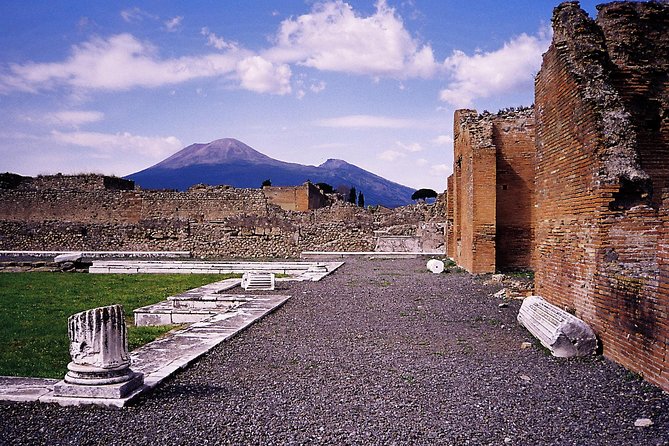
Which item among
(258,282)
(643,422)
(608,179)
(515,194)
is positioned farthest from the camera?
(515,194)

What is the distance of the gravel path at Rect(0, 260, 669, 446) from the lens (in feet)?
13.4

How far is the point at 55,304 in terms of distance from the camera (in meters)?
11.1

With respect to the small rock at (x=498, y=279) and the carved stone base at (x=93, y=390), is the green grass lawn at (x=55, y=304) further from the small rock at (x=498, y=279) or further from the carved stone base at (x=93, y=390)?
the small rock at (x=498, y=279)

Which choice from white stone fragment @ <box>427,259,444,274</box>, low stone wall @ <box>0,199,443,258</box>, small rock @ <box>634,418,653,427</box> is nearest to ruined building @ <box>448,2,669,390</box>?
small rock @ <box>634,418,653,427</box>

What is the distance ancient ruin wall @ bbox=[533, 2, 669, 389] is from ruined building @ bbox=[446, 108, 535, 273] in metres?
6.33

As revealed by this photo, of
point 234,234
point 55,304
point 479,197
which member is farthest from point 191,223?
point 55,304

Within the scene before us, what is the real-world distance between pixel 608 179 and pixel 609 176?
39mm

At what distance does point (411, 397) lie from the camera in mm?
5004

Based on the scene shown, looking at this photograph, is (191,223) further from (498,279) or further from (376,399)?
(376,399)

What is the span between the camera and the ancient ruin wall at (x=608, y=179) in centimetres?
563

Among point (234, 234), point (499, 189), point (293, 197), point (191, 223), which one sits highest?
point (293, 197)

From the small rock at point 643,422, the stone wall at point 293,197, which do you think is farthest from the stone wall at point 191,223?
the small rock at point 643,422

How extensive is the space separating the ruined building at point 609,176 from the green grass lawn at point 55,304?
224 inches

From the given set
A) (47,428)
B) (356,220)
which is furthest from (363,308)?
(356,220)
